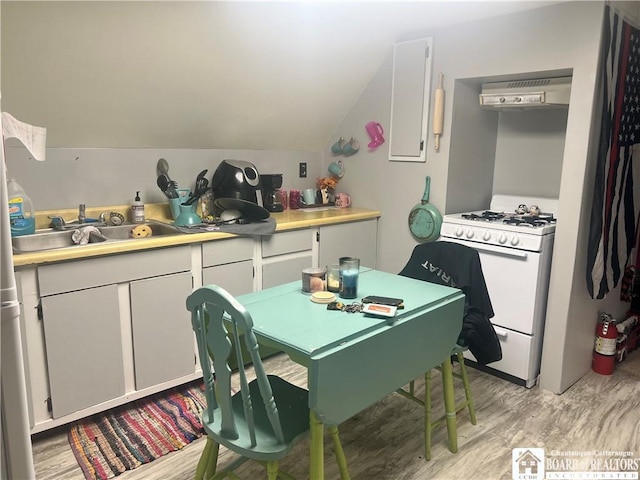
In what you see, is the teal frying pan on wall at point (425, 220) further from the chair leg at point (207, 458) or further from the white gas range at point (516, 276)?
the chair leg at point (207, 458)

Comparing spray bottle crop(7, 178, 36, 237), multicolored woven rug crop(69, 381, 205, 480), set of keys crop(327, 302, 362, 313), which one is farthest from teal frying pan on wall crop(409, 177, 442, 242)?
spray bottle crop(7, 178, 36, 237)

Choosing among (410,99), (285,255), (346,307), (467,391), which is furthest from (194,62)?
(467,391)

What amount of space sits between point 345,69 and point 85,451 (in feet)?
8.96

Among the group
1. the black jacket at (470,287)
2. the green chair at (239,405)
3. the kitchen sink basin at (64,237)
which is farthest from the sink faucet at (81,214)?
the black jacket at (470,287)

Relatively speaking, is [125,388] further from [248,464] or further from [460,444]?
[460,444]

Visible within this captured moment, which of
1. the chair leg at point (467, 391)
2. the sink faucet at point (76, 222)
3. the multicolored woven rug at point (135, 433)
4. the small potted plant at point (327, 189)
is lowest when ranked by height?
the multicolored woven rug at point (135, 433)

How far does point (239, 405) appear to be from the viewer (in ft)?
5.76

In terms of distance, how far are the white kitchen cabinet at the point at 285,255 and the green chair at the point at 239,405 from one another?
1.24m

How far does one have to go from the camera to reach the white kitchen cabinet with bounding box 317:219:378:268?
3.31 metres

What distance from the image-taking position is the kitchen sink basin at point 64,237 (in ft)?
7.32

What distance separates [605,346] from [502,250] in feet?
3.15

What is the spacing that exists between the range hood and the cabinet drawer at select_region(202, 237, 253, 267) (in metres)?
1.73

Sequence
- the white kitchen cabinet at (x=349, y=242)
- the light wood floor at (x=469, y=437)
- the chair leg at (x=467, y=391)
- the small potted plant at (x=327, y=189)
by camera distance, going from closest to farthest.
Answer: the light wood floor at (x=469, y=437) → the chair leg at (x=467, y=391) → the white kitchen cabinet at (x=349, y=242) → the small potted plant at (x=327, y=189)

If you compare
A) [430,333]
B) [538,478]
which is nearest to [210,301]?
[430,333]
